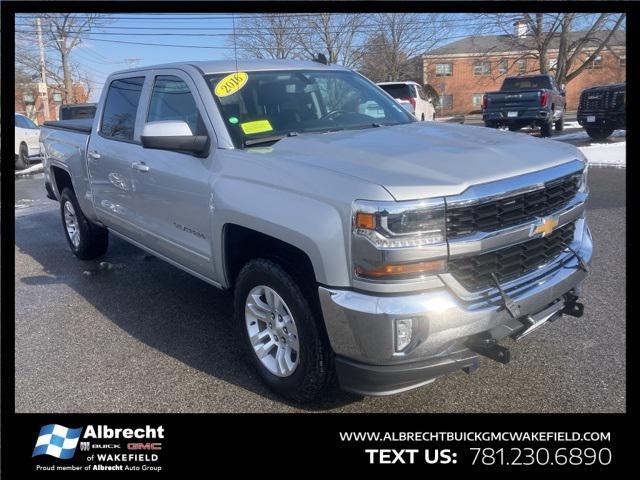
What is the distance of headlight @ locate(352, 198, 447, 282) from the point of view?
2453 mm

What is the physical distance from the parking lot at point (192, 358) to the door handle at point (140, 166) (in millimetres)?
1229

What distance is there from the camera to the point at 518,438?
9.12ft

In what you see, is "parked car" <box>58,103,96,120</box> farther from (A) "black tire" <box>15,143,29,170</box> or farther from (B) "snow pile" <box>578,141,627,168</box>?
(B) "snow pile" <box>578,141,627,168</box>

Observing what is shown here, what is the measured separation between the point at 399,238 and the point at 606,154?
11.2m

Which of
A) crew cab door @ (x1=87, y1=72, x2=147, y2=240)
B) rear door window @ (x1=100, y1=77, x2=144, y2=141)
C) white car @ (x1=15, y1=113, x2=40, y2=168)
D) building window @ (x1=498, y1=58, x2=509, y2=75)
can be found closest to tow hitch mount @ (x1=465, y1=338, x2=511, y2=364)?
crew cab door @ (x1=87, y1=72, x2=147, y2=240)

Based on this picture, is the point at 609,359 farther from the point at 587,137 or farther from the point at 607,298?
the point at 587,137

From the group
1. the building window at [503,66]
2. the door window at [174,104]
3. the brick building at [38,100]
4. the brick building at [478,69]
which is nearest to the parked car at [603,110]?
the door window at [174,104]

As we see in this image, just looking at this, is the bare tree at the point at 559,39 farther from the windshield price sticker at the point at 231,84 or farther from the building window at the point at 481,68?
the windshield price sticker at the point at 231,84

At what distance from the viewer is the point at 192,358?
12.4 feet

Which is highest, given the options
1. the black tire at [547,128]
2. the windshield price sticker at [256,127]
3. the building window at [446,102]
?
the building window at [446,102]

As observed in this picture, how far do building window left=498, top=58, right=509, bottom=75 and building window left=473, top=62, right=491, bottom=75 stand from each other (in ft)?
3.27

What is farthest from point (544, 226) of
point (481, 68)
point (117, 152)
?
point (481, 68)

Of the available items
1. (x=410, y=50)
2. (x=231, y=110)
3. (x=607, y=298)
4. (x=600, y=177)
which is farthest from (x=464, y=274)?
(x=410, y=50)

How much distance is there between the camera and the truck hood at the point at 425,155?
256 centimetres
